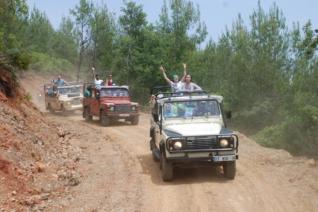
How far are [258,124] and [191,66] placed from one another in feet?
19.9

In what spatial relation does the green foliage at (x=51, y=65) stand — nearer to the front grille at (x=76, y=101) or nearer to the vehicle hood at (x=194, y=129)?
the front grille at (x=76, y=101)

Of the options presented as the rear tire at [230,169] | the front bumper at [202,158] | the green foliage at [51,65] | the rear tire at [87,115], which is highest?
the green foliage at [51,65]

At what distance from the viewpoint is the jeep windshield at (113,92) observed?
22.6 meters

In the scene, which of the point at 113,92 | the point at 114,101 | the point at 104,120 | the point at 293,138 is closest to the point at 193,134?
the point at 104,120

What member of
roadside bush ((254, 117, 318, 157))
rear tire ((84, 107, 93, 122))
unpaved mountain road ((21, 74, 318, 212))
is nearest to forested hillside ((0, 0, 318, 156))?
roadside bush ((254, 117, 318, 157))

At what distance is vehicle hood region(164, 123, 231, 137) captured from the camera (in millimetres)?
10836

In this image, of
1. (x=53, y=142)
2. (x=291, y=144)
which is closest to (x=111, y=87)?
(x=53, y=142)

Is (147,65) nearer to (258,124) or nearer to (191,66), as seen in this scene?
(191,66)

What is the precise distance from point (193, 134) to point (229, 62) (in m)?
24.1

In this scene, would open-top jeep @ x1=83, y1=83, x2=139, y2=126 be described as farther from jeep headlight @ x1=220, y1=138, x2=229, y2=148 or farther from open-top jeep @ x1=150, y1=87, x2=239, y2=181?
jeep headlight @ x1=220, y1=138, x2=229, y2=148

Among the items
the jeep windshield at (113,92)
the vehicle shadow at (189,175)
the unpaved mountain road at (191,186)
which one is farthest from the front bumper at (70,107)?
the vehicle shadow at (189,175)

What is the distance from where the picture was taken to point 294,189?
33.7 ft

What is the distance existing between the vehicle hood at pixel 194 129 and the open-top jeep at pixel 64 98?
629 inches

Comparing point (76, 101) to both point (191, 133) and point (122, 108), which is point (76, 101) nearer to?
point (122, 108)
